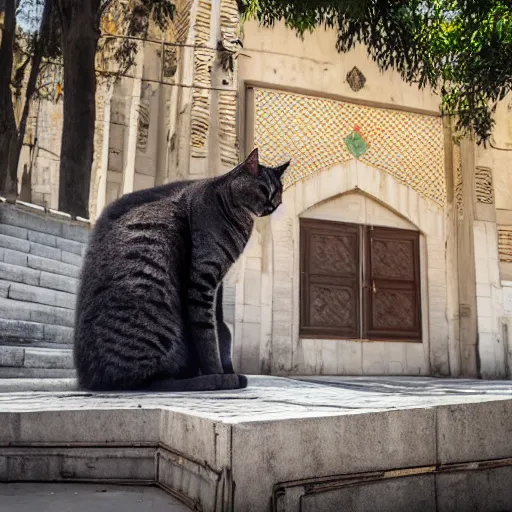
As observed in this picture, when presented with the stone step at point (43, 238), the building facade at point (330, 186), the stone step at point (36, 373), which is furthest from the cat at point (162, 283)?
the building facade at point (330, 186)

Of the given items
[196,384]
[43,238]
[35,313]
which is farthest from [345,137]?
[196,384]

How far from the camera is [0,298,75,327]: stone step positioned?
13.1ft

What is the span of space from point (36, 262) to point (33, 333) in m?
0.92

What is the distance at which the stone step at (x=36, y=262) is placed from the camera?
4508mm

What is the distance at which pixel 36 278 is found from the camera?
4449mm

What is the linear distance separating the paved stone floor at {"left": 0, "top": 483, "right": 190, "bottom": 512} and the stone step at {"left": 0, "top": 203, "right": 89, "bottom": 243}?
4.00m

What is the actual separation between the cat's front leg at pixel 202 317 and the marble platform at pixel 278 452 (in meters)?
0.79

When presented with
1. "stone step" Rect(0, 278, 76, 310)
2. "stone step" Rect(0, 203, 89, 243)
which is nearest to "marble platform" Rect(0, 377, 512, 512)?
"stone step" Rect(0, 278, 76, 310)

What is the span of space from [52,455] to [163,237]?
1133 mm

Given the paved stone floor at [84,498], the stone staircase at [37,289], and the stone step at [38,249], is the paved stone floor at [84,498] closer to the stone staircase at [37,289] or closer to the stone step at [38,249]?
the stone staircase at [37,289]

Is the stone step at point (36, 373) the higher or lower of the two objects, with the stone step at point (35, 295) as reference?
lower

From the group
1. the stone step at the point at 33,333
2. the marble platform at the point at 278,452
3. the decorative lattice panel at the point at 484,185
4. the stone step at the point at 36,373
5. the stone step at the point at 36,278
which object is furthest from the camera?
the decorative lattice panel at the point at 484,185

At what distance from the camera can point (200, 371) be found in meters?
2.54

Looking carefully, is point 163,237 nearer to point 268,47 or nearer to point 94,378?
point 94,378
